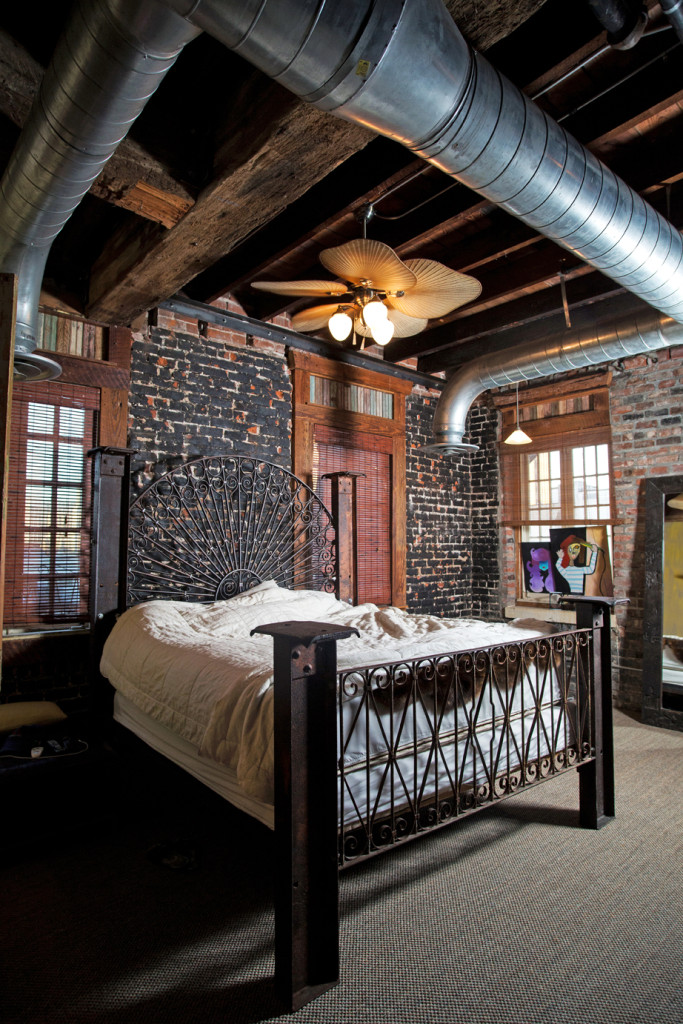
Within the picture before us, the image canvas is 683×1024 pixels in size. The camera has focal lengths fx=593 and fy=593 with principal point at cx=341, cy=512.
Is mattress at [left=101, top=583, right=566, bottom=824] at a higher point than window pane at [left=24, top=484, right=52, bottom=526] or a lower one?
lower

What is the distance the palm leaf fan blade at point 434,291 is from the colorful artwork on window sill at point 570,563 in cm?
313

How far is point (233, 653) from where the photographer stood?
2.60 meters

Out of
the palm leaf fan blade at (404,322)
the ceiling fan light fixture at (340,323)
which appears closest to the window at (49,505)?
the ceiling fan light fixture at (340,323)

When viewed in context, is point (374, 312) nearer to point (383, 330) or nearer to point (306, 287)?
point (383, 330)

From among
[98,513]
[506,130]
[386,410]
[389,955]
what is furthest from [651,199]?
[389,955]

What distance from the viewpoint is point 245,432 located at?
4.70 meters

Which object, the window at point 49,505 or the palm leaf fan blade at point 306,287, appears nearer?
the palm leaf fan blade at point 306,287

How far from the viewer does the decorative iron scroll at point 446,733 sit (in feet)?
6.90

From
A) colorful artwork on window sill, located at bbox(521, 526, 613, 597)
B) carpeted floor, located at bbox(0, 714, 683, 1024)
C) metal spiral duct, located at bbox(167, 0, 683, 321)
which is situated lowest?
carpeted floor, located at bbox(0, 714, 683, 1024)

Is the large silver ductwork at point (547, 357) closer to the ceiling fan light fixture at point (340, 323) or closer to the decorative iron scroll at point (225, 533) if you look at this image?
the decorative iron scroll at point (225, 533)

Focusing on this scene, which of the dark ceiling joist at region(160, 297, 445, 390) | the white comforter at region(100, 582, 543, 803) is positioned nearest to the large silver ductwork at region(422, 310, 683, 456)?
the dark ceiling joist at region(160, 297, 445, 390)

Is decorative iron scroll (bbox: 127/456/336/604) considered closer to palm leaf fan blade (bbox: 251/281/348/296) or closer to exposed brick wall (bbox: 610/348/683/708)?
palm leaf fan blade (bbox: 251/281/348/296)

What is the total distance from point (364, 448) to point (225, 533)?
181cm

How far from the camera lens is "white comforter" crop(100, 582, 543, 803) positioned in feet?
6.96
